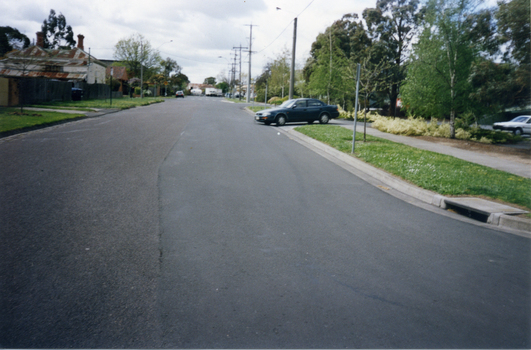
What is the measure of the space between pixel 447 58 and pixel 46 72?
54990 millimetres

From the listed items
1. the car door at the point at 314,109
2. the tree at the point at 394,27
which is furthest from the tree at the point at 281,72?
the car door at the point at 314,109

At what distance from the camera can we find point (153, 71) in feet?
268

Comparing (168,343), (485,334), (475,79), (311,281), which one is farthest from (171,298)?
(475,79)

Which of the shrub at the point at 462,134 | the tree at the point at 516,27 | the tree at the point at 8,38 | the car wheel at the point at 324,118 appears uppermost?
the tree at the point at 8,38

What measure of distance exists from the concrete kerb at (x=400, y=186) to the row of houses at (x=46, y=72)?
56.1 feet

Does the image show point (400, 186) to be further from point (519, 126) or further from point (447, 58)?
point (519, 126)

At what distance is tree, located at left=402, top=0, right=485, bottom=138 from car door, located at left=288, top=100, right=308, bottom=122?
5815 millimetres

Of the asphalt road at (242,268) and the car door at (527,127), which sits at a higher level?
the car door at (527,127)

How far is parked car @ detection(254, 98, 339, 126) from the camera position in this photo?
24.1m

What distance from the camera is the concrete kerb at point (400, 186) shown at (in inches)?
260

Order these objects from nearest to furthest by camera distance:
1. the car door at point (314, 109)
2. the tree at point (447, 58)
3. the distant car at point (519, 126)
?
the tree at point (447, 58)
the car door at point (314, 109)
the distant car at point (519, 126)

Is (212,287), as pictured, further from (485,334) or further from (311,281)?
(485,334)

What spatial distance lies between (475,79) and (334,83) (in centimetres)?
2079

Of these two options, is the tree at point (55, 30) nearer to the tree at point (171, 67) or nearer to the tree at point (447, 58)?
the tree at point (171, 67)
